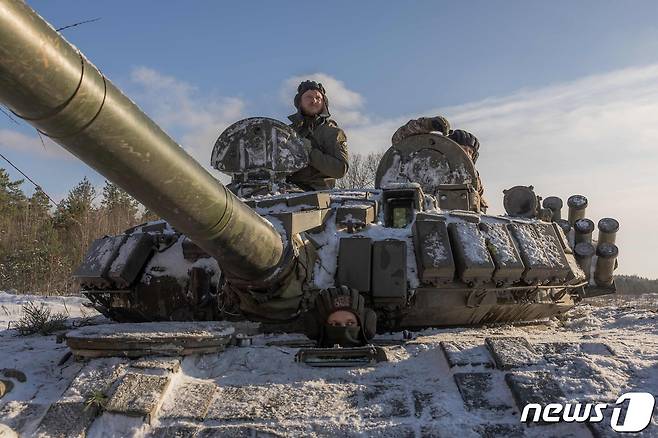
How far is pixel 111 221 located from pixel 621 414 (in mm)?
32835

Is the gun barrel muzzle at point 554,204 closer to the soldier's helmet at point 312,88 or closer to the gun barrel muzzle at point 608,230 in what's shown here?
the gun barrel muzzle at point 608,230

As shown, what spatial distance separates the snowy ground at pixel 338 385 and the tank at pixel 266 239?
0.49 metres

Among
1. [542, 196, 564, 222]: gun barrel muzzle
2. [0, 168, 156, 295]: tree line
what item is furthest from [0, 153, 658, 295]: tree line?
[542, 196, 564, 222]: gun barrel muzzle

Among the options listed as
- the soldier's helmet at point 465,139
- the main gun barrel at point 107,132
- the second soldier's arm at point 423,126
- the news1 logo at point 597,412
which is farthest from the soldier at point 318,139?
the news1 logo at point 597,412

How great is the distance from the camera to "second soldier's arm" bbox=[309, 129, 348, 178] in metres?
7.42

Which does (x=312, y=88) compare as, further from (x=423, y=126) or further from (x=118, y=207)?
(x=118, y=207)

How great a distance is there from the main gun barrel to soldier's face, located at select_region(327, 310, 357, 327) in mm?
820

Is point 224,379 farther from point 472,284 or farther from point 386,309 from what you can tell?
point 472,284

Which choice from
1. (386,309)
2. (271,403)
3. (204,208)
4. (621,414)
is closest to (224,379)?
(271,403)

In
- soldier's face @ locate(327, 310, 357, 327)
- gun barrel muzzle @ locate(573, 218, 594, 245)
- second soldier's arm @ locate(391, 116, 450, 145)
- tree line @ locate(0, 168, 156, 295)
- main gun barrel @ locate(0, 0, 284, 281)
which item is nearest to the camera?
main gun barrel @ locate(0, 0, 284, 281)

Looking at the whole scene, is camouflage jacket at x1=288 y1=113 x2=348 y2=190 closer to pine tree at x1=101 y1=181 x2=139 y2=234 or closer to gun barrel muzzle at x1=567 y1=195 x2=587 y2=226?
gun barrel muzzle at x1=567 y1=195 x2=587 y2=226

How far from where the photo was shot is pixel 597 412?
9.97ft

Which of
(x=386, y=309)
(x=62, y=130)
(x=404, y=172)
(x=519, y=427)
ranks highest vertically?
(x=404, y=172)

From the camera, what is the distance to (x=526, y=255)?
16.9ft
